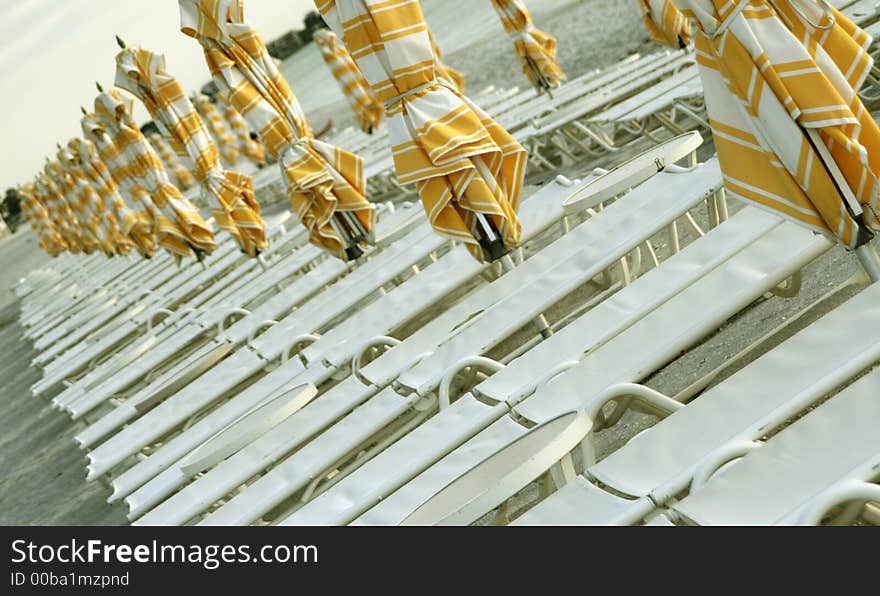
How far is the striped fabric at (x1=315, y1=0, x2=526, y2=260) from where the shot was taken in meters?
4.02

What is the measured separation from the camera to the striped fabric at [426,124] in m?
4.02

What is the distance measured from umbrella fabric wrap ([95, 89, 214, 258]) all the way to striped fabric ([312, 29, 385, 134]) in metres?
3.56

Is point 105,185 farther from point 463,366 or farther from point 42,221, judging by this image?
point 42,221

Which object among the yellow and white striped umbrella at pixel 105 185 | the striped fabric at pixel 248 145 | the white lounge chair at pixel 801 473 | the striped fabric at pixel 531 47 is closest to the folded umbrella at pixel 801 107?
the white lounge chair at pixel 801 473

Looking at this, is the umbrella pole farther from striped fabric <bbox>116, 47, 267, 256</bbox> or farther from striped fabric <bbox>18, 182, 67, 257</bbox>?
striped fabric <bbox>18, 182, 67, 257</bbox>

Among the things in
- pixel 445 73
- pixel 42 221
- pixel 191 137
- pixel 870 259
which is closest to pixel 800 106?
pixel 870 259

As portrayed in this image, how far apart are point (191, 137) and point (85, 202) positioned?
27.7 feet

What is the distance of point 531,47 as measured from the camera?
32.2 ft

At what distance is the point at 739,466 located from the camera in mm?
1967

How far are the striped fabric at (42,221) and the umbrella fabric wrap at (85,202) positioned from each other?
7898mm
